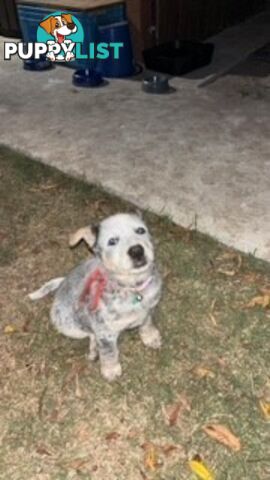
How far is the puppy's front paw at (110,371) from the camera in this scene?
13.8 feet

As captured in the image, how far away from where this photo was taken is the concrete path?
6350 millimetres

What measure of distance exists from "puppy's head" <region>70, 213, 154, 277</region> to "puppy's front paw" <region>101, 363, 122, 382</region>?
0.91 m

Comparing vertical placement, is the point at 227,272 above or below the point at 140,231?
below

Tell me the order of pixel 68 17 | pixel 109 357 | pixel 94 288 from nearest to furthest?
pixel 94 288
pixel 109 357
pixel 68 17

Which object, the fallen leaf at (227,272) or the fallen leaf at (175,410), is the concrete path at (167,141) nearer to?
the fallen leaf at (227,272)

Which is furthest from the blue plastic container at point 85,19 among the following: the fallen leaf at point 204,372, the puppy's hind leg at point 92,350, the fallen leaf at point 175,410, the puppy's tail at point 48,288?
the fallen leaf at point 175,410

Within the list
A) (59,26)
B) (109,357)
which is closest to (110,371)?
(109,357)

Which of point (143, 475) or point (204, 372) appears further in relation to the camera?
point (204, 372)

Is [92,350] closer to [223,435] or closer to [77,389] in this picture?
[77,389]

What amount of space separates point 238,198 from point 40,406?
362 cm

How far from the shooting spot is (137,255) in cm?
351

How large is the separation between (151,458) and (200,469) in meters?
0.35

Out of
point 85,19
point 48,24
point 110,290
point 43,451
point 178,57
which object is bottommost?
point 43,451

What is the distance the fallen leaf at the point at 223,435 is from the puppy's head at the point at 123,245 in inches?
49.8
